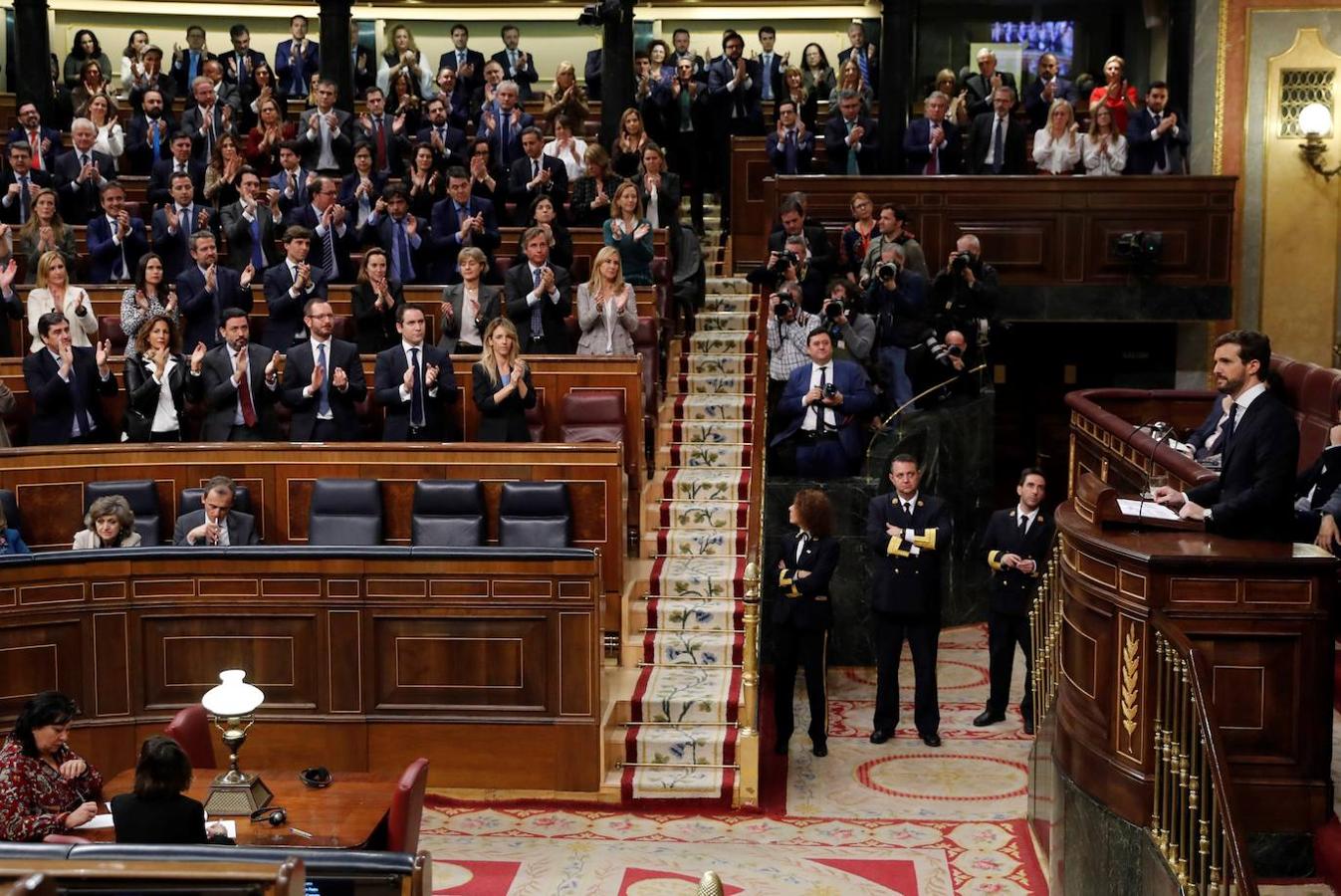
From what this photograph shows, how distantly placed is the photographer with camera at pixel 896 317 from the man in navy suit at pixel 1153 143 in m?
2.78

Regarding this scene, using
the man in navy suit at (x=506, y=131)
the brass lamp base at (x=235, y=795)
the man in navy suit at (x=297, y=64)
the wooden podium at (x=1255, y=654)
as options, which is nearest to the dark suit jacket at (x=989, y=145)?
the man in navy suit at (x=506, y=131)

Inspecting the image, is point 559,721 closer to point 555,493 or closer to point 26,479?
point 555,493

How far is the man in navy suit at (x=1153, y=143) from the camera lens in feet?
39.0

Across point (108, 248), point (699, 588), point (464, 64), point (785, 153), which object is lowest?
point (699, 588)

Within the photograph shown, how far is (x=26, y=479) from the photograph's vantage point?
305 inches

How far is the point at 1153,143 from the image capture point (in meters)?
11.9

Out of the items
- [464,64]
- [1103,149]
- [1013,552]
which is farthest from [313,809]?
[464,64]

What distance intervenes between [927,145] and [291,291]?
15.8 feet

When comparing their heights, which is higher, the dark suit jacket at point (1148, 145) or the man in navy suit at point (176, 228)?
the dark suit jacket at point (1148, 145)

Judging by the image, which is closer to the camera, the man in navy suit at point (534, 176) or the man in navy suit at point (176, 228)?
the man in navy suit at point (176, 228)

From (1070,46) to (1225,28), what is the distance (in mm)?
3392

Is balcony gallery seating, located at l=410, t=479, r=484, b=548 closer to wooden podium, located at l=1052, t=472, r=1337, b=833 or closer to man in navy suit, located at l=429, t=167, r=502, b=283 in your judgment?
man in navy suit, located at l=429, t=167, r=502, b=283

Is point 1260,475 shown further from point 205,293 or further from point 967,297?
point 205,293

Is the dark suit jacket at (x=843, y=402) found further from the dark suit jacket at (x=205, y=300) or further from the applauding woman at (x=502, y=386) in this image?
the dark suit jacket at (x=205, y=300)
